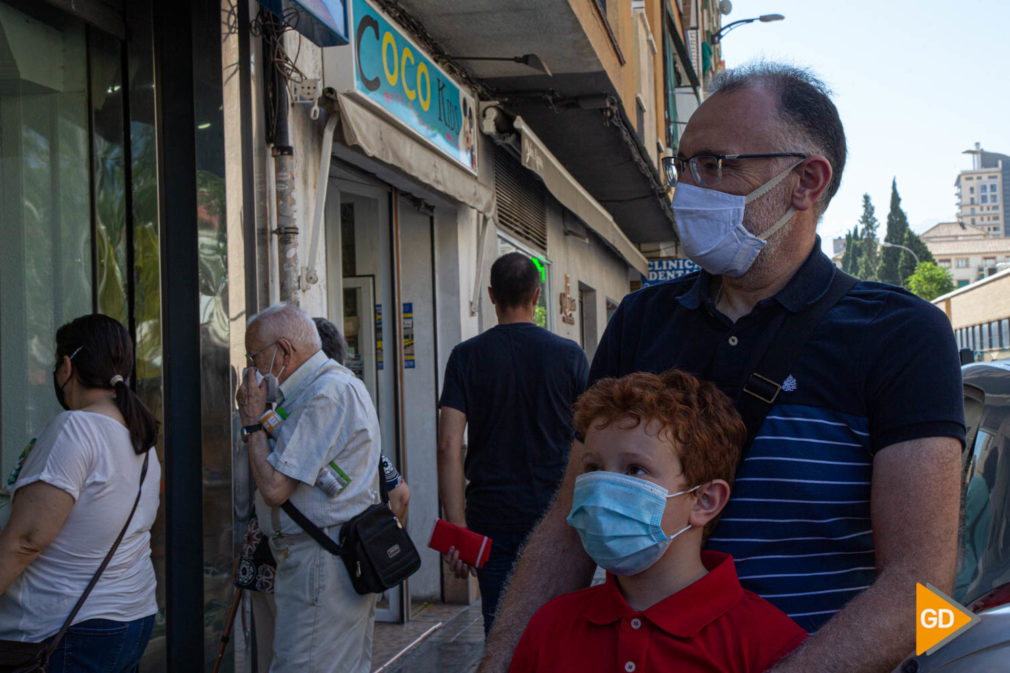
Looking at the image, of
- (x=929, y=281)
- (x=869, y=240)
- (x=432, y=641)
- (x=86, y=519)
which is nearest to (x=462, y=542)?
(x=86, y=519)

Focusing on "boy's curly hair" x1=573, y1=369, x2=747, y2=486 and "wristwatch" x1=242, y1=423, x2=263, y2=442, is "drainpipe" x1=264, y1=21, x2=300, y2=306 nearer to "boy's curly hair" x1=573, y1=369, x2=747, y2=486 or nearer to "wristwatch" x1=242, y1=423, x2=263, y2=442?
"wristwatch" x1=242, y1=423, x2=263, y2=442

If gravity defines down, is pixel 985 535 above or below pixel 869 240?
below

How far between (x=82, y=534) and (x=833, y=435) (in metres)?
2.54

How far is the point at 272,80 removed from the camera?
5.11 m

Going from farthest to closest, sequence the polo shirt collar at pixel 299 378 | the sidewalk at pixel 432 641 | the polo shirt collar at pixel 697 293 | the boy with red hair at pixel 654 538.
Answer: the sidewalk at pixel 432 641 < the polo shirt collar at pixel 299 378 < the polo shirt collar at pixel 697 293 < the boy with red hair at pixel 654 538

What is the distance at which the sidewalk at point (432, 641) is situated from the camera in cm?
627

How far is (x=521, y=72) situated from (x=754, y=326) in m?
6.99

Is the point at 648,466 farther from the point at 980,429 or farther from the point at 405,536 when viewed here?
the point at 405,536

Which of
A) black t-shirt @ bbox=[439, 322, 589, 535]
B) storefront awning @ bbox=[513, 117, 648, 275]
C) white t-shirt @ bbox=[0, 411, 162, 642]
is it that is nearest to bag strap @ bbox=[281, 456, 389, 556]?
white t-shirt @ bbox=[0, 411, 162, 642]

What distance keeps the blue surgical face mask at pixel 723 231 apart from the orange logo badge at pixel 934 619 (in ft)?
2.26

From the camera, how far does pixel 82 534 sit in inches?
131

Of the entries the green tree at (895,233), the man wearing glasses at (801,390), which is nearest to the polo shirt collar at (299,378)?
the man wearing glasses at (801,390)

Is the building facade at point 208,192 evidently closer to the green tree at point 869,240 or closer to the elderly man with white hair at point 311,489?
the elderly man with white hair at point 311,489

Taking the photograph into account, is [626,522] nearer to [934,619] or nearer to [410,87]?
[934,619]
